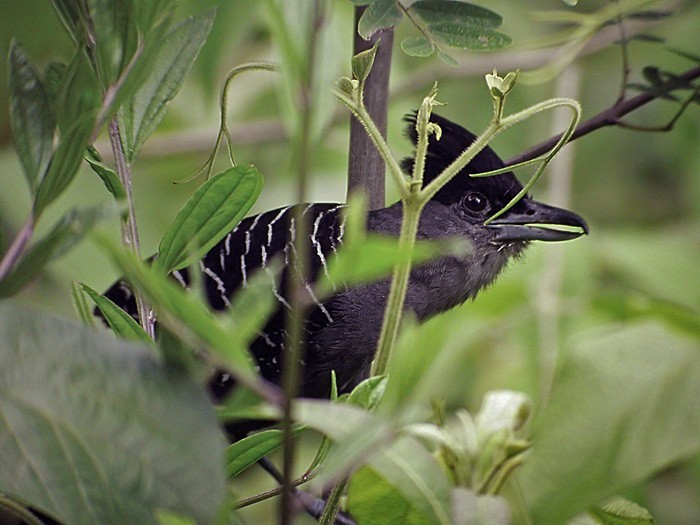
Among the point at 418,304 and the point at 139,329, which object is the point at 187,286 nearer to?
the point at 418,304

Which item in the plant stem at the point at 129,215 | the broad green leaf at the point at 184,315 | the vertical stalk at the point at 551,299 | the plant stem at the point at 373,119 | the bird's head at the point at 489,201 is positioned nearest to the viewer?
the broad green leaf at the point at 184,315

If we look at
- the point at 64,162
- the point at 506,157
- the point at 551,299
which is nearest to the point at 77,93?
the point at 64,162

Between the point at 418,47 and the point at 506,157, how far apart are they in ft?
3.10

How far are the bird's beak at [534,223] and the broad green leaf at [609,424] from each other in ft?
0.76

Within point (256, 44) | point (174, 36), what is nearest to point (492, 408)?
point (174, 36)

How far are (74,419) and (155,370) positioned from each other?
0.08 feet

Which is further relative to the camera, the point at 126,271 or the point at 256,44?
the point at 256,44

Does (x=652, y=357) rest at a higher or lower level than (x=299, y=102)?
lower

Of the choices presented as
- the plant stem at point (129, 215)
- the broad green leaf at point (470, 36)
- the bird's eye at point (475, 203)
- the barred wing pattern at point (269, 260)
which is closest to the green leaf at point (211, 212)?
the plant stem at point (129, 215)

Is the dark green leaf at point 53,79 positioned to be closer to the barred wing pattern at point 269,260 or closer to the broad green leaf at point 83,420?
the broad green leaf at point 83,420

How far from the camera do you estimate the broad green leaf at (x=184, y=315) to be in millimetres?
244

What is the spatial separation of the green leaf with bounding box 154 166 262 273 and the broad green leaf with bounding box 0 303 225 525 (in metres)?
0.07

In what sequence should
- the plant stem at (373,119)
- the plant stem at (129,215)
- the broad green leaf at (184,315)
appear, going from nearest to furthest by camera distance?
1. the broad green leaf at (184,315)
2. the plant stem at (129,215)
3. the plant stem at (373,119)

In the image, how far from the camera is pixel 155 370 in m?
0.26
